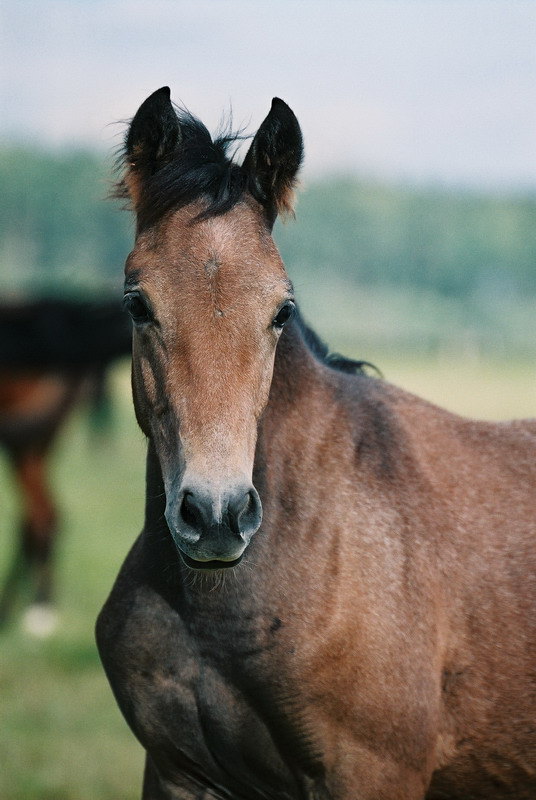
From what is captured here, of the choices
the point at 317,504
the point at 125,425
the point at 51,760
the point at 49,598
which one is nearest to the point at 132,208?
the point at 317,504

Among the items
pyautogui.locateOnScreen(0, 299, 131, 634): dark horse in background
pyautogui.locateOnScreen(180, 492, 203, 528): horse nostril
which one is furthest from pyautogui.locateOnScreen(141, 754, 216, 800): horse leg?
pyautogui.locateOnScreen(0, 299, 131, 634): dark horse in background

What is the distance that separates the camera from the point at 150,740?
3643 mm

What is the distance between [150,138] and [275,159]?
1.49ft

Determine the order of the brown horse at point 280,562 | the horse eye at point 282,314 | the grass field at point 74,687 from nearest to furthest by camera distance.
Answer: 1. the brown horse at point 280,562
2. the horse eye at point 282,314
3. the grass field at point 74,687

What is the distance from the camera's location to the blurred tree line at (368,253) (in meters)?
53.8

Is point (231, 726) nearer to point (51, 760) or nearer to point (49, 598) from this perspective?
point (51, 760)

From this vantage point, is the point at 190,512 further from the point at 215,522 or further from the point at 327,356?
the point at 327,356

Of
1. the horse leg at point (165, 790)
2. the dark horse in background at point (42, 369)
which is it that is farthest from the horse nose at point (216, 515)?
the dark horse in background at point (42, 369)

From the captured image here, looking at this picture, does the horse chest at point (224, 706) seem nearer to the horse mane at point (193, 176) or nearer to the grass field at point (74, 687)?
the horse mane at point (193, 176)

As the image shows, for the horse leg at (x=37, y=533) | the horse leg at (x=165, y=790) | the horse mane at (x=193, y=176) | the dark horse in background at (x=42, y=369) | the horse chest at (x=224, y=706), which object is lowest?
the horse leg at (x=37, y=533)

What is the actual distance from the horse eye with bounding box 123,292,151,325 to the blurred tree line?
44556mm

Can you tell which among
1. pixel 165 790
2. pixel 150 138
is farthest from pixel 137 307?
pixel 165 790

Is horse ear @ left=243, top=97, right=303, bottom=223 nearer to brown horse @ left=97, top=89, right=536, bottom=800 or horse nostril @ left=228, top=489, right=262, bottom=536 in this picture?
brown horse @ left=97, top=89, right=536, bottom=800

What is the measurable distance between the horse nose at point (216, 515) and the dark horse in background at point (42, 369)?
25.9 ft
